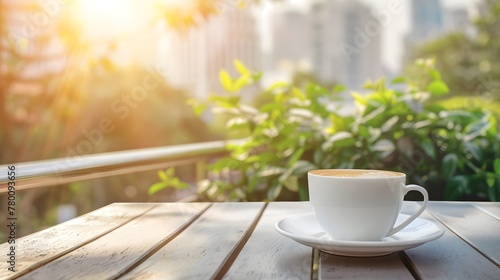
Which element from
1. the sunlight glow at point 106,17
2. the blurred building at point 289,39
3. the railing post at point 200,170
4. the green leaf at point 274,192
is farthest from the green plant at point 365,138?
the blurred building at point 289,39

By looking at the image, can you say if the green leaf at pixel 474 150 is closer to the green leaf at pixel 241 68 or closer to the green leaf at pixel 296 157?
the green leaf at pixel 296 157

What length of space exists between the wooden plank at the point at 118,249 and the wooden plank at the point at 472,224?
433 millimetres

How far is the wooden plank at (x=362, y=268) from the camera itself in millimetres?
581

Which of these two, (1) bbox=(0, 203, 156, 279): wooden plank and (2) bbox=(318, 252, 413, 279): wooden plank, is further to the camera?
(1) bbox=(0, 203, 156, 279): wooden plank

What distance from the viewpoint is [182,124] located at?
9.90 metres

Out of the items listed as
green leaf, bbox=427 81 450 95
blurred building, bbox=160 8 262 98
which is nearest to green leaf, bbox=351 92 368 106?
green leaf, bbox=427 81 450 95

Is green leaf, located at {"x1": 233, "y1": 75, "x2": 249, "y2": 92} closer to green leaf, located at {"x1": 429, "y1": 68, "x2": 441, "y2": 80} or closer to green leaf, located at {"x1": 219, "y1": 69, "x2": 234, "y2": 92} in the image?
green leaf, located at {"x1": 219, "y1": 69, "x2": 234, "y2": 92}

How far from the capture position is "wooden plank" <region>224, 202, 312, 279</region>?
1.94 feet

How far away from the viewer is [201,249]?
73 cm

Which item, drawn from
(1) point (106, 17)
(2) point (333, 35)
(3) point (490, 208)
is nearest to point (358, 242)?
(3) point (490, 208)

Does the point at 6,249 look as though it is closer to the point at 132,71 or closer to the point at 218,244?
the point at 218,244

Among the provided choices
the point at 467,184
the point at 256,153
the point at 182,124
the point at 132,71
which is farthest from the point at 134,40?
the point at 182,124

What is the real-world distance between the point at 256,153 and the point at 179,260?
4.46 feet

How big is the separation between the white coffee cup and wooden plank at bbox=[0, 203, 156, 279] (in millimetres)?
349
